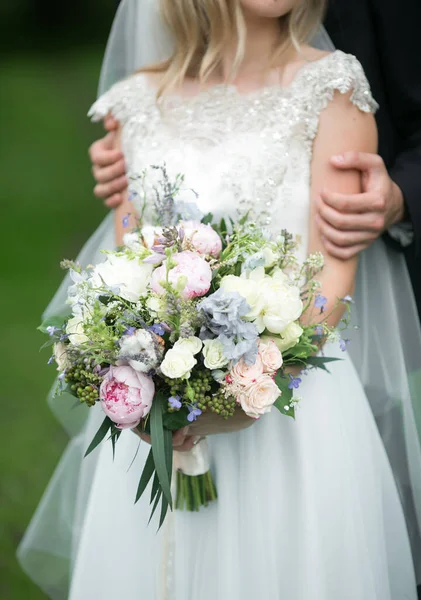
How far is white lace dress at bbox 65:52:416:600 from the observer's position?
2.27m

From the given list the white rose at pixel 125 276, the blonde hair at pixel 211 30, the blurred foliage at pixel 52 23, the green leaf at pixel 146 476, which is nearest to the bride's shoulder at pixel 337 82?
the blonde hair at pixel 211 30

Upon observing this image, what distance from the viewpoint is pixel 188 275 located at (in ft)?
5.84

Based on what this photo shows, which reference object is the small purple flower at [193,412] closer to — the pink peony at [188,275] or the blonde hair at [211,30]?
the pink peony at [188,275]

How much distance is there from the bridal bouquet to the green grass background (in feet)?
6.85

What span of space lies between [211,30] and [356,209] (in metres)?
0.83

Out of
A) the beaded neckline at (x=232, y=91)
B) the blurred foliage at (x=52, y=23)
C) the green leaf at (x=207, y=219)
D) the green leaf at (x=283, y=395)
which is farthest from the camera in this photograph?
the blurred foliage at (x=52, y=23)

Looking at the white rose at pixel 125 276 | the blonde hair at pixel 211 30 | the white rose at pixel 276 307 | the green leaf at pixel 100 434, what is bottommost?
the green leaf at pixel 100 434

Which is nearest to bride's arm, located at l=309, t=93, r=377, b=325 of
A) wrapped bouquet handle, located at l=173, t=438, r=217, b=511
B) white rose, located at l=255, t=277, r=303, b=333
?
white rose, located at l=255, t=277, r=303, b=333

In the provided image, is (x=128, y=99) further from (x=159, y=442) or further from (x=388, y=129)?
(x=159, y=442)

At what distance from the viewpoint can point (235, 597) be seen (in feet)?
7.38

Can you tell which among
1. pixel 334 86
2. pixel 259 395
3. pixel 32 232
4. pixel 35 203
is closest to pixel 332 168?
pixel 334 86

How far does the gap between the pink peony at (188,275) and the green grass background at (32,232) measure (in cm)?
233

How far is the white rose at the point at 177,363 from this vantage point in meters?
1.75

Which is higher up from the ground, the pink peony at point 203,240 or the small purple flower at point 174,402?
the pink peony at point 203,240
